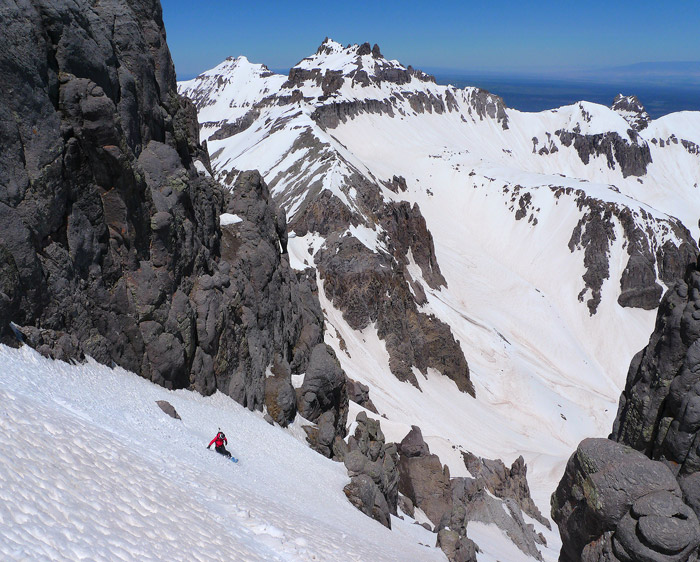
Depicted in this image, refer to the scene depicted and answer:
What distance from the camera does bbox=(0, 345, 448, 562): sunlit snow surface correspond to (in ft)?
34.3

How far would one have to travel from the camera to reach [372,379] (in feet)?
206

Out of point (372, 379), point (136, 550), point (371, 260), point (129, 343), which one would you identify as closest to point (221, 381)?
point (129, 343)

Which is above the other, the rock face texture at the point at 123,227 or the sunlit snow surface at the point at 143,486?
the rock face texture at the point at 123,227

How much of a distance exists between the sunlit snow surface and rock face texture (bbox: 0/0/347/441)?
229 cm

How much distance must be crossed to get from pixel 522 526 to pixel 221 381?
26473mm

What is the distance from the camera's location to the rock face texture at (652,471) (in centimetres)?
1673

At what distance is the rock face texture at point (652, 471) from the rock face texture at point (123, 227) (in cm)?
1821

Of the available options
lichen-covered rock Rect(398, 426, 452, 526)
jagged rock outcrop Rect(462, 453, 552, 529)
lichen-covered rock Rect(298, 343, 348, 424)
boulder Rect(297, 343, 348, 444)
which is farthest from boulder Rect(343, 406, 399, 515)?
jagged rock outcrop Rect(462, 453, 552, 529)

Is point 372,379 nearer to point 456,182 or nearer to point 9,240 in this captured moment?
point 9,240

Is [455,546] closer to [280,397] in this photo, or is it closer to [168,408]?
[280,397]

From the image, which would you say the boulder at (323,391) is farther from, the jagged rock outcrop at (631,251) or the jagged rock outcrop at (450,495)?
the jagged rock outcrop at (631,251)

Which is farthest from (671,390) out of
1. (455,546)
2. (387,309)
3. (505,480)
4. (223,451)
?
(387,309)

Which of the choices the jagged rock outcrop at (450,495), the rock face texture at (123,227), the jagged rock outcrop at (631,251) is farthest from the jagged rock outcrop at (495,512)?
the jagged rock outcrop at (631,251)

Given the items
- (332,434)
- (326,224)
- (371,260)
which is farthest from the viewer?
(326,224)
